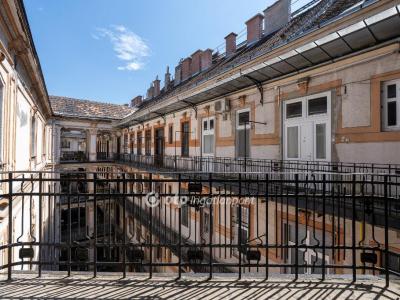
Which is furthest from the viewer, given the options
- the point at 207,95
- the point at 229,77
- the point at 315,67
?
the point at 207,95

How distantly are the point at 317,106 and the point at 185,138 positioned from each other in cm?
916

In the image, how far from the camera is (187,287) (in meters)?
3.34

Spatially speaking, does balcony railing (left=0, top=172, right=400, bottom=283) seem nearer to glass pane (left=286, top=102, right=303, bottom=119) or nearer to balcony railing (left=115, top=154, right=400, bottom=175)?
balcony railing (left=115, top=154, right=400, bottom=175)

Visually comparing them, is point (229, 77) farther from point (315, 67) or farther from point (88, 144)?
point (88, 144)

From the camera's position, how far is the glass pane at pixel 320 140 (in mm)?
7759

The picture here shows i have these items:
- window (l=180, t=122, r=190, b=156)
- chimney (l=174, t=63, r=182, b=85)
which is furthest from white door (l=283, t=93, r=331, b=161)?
chimney (l=174, t=63, r=182, b=85)

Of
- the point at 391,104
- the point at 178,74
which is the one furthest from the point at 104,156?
the point at 391,104

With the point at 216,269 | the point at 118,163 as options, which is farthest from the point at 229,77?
the point at 118,163

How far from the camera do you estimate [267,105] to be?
9516 millimetres

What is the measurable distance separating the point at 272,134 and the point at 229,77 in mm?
2599

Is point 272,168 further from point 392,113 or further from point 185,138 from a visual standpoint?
point 185,138

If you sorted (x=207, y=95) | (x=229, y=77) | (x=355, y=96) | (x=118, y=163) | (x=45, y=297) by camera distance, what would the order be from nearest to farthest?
1. (x=45, y=297)
2. (x=355, y=96)
3. (x=229, y=77)
4. (x=207, y=95)
5. (x=118, y=163)

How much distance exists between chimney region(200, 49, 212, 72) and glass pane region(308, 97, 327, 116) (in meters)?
12.9

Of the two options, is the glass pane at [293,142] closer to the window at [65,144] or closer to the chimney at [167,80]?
the chimney at [167,80]
